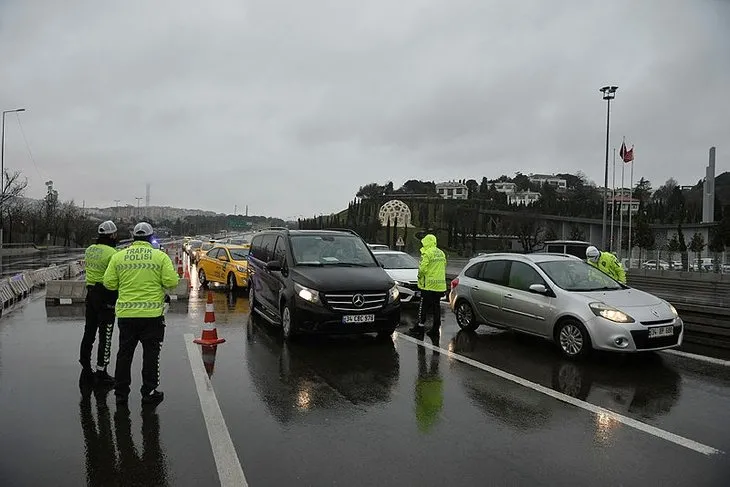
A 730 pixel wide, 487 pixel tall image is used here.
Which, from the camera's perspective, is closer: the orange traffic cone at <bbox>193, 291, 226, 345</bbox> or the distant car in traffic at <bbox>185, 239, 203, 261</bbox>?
the orange traffic cone at <bbox>193, 291, 226, 345</bbox>

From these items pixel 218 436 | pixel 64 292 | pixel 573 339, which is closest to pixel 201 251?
pixel 64 292

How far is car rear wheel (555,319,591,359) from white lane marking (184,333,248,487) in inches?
206

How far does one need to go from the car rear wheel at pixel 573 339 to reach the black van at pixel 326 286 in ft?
8.64

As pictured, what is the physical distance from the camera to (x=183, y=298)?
1496 centimetres

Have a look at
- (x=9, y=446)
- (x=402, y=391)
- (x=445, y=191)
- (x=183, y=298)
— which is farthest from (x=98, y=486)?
(x=445, y=191)

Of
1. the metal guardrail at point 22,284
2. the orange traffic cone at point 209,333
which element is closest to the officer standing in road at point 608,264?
the orange traffic cone at point 209,333

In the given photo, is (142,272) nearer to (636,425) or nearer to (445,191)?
(636,425)

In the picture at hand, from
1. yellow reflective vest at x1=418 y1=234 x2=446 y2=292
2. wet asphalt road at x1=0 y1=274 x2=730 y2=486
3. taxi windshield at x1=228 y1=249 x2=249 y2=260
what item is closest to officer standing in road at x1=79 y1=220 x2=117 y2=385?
wet asphalt road at x1=0 y1=274 x2=730 y2=486

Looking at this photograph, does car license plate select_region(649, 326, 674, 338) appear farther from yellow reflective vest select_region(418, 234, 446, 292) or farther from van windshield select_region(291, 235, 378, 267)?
van windshield select_region(291, 235, 378, 267)

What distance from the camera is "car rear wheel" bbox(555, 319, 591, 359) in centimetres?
780

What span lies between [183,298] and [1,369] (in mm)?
7683

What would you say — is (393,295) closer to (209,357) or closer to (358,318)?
(358,318)

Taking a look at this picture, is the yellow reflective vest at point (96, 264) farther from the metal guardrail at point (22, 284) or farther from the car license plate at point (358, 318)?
the metal guardrail at point (22, 284)

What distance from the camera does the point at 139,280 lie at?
18.8 feet
